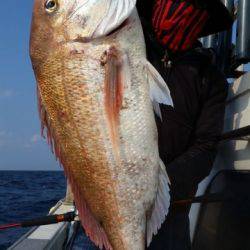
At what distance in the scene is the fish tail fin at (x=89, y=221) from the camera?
6.65 feet

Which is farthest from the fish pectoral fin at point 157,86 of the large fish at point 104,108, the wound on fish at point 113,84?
the wound on fish at point 113,84

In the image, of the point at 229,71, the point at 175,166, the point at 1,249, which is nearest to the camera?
the point at 175,166

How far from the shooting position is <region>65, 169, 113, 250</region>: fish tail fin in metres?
2.03

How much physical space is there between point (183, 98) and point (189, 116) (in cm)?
11

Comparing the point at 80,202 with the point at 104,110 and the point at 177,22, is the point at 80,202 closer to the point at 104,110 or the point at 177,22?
the point at 104,110

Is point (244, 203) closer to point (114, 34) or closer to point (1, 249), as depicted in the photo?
point (114, 34)

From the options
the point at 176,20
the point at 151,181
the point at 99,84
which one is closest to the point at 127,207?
the point at 151,181

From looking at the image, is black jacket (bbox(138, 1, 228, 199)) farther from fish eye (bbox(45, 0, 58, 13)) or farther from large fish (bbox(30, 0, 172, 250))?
fish eye (bbox(45, 0, 58, 13))

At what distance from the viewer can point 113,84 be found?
196 cm

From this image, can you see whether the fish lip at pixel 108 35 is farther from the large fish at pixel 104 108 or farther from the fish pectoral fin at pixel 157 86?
the fish pectoral fin at pixel 157 86

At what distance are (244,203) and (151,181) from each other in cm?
131

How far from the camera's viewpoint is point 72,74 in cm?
200

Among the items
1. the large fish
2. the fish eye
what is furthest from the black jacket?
the fish eye

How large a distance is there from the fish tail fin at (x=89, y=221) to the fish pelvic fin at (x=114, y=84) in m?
0.25
